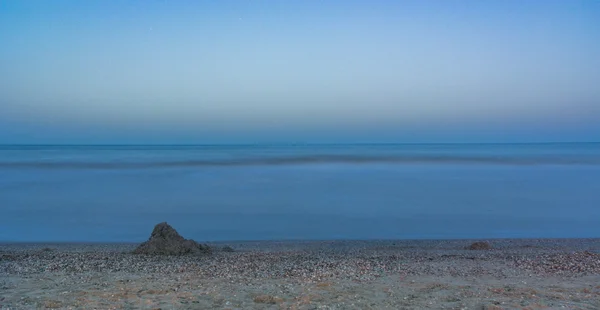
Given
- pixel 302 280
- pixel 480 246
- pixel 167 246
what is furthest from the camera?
pixel 480 246

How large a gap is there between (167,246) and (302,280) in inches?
148

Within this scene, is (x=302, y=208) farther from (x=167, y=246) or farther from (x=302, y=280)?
(x=302, y=280)

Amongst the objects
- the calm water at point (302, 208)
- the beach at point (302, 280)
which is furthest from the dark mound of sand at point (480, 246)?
the calm water at point (302, 208)

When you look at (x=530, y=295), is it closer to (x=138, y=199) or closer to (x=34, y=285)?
(x=34, y=285)

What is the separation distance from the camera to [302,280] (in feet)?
24.0

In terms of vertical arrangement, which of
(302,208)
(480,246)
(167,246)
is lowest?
(302,208)

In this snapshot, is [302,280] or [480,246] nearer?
[302,280]

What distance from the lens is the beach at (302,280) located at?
6.10 m

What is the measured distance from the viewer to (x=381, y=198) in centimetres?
2581

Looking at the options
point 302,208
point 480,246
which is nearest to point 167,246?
point 480,246

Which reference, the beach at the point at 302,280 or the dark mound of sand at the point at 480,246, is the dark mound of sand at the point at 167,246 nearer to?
the beach at the point at 302,280

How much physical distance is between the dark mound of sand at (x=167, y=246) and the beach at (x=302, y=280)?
0.28 metres

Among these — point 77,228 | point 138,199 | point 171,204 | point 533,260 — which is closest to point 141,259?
point 533,260

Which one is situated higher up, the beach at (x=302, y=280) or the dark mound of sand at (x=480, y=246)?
the beach at (x=302, y=280)
